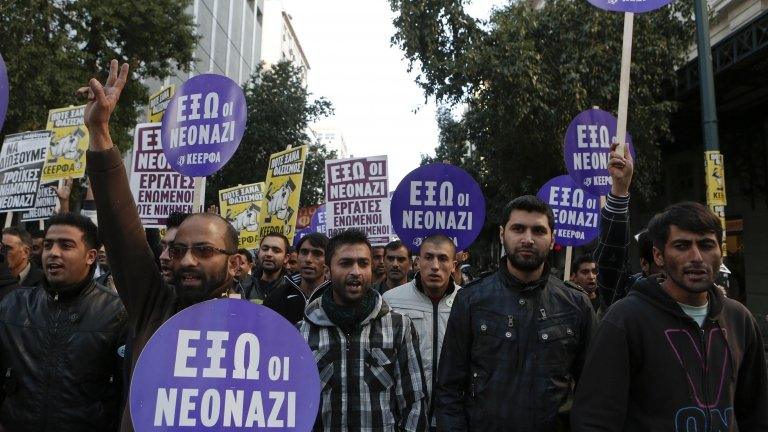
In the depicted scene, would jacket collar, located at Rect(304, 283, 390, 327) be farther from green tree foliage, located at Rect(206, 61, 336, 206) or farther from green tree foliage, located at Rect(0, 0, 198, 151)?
green tree foliage, located at Rect(206, 61, 336, 206)

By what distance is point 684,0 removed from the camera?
47.0 feet

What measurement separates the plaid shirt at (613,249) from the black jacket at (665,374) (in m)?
0.71

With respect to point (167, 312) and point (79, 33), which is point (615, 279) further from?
point (79, 33)

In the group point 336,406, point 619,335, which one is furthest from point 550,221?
point 336,406

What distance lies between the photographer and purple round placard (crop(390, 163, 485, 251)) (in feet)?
17.7

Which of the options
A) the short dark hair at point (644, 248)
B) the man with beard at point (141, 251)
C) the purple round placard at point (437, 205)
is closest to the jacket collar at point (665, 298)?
the short dark hair at point (644, 248)

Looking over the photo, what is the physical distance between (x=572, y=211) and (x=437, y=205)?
2536mm

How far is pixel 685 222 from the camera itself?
2559 mm

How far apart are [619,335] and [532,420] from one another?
2.08ft

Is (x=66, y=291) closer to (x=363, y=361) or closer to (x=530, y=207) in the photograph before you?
(x=363, y=361)

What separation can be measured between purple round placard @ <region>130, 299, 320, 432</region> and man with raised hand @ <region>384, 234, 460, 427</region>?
1829 millimetres

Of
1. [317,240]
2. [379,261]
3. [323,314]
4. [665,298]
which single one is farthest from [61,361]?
[379,261]

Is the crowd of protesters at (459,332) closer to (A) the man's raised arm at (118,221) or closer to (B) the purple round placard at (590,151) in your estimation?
(A) the man's raised arm at (118,221)

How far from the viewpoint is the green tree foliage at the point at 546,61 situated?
13641 mm
